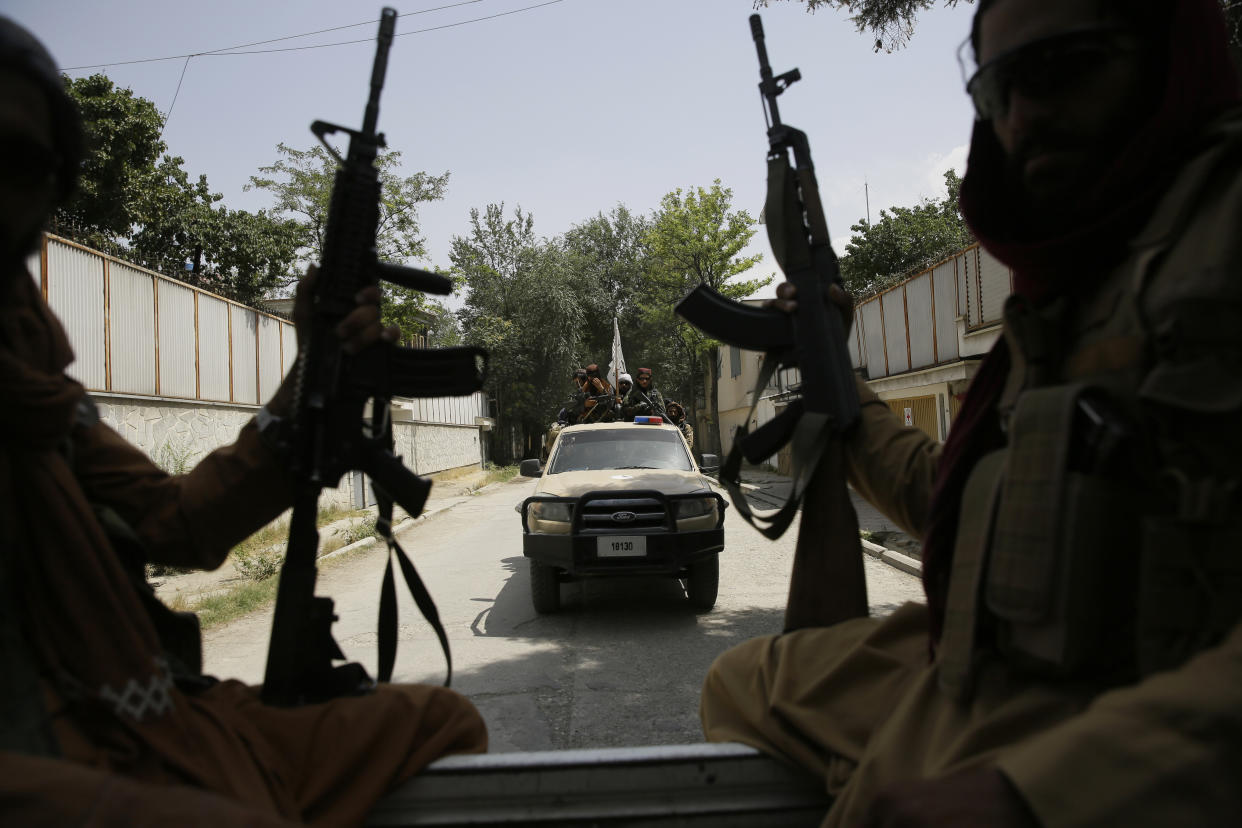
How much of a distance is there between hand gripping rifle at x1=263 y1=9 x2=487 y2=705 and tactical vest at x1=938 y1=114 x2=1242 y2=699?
1.30 meters

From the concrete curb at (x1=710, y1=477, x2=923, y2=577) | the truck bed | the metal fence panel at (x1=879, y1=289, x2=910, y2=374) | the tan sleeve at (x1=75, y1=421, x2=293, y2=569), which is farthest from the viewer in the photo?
the metal fence panel at (x1=879, y1=289, x2=910, y2=374)

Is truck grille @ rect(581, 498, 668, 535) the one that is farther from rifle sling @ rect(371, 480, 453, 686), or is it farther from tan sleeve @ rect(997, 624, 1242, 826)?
tan sleeve @ rect(997, 624, 1242, 826)

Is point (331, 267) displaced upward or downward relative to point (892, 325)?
downward

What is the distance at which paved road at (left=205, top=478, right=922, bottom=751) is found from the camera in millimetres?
4246

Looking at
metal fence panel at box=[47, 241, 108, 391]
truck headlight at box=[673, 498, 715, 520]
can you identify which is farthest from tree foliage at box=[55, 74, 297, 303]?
truck headlight at box=[673, 498, 715, 520]

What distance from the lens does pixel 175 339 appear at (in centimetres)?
1162

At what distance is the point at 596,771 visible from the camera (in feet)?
4.96

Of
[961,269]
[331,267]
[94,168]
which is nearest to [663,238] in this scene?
[961,269]

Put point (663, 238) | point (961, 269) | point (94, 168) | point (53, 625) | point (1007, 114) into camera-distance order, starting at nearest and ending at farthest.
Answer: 1. point (53, 625)
2. point (1007, 114)
3. point (961, 269)
4. point (94, 168)
5. point (663, 238)

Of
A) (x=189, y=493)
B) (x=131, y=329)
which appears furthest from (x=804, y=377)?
(x=131, y=329)

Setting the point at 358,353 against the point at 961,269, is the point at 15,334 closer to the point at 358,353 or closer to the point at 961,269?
the point at 358,353

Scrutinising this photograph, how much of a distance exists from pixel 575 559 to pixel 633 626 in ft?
2.56

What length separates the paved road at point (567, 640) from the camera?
4246 mm

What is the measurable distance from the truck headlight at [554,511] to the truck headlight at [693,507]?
2.91 feet
